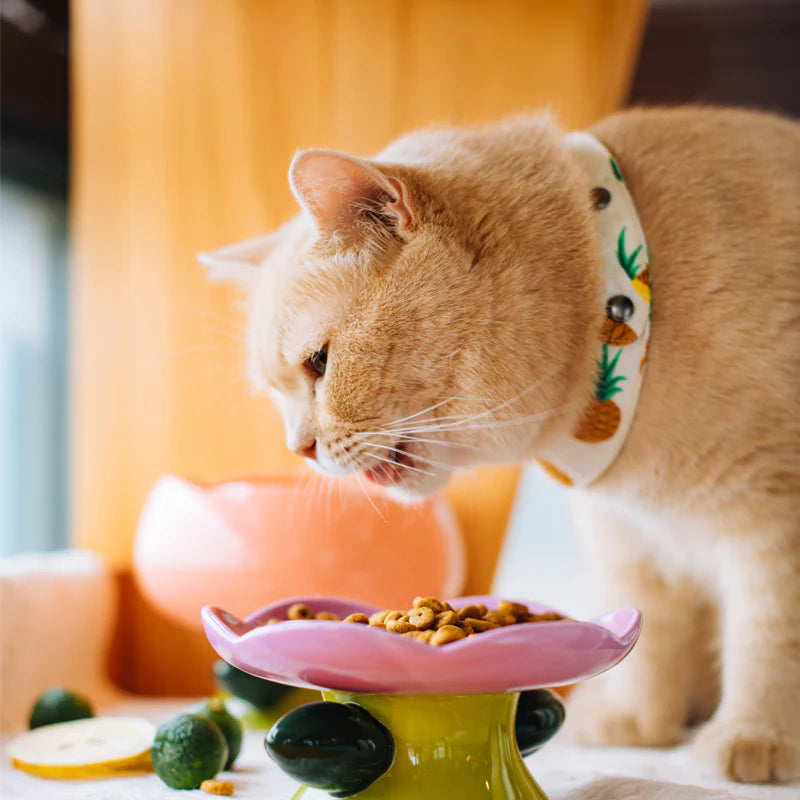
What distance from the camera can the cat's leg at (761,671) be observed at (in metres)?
0.98

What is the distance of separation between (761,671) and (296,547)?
675 mm

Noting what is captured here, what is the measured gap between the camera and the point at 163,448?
1.80 metres

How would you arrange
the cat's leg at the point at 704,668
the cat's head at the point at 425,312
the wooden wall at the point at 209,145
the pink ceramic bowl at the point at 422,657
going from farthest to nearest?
the wooden wall at the point at 209,145
the cat's leg at the point at 704,668
the cat's head at the point at 425,312
the pink ceramic bowl at the point at 422,657

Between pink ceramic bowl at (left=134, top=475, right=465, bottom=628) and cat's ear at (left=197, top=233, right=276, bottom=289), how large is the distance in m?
0.33

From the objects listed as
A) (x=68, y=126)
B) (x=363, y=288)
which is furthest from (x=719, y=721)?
(x=68, y=126)

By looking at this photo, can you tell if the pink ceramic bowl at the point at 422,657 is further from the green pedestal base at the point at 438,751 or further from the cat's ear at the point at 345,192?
the cat's ear at the point at 345,192

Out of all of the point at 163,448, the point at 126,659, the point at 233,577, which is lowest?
the point at 126,659

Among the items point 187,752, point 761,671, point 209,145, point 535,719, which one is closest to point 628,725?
point 761,671

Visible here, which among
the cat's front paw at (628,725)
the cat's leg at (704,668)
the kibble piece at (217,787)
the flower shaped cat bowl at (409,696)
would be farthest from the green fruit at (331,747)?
the cat's leg at (704,668)

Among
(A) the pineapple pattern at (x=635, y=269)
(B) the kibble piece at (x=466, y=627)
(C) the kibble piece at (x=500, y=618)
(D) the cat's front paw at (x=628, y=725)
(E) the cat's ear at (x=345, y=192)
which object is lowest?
(D) the cat's front paw at (x=628, y=725)

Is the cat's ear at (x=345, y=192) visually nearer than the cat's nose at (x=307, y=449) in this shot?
Yes

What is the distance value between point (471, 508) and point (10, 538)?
110 centimetres

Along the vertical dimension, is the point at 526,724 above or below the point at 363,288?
below

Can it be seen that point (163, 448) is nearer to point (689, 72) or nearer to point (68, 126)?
point (68, 126)
